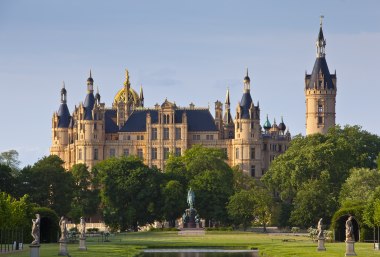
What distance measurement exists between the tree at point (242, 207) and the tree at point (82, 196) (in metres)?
17.9

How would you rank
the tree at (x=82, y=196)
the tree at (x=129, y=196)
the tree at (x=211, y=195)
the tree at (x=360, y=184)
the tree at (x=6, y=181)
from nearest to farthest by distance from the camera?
the tree at (x=6, y=181) < the tree at (x=360, y=184) < the tree at (x=129, y=196) < the tree at (x=211, y=195) < the tree at (x=82, y=196)

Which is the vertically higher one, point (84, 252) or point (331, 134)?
point (331, 134)

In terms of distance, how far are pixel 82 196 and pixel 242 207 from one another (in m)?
24.2

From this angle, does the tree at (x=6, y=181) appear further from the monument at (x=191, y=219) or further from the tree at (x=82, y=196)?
the tree at (x=82, y=196)

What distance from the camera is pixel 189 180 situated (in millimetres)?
161750

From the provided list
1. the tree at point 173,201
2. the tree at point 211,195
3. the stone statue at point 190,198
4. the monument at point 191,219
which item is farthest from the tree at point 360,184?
the tree at point 173,201

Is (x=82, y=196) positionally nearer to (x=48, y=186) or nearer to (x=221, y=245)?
(x=48, y=186)

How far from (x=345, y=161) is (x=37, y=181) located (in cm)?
3467

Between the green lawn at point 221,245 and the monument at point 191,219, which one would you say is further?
the monument at point 191,219

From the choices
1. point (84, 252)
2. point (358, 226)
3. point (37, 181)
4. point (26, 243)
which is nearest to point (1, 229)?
point (84, 252)

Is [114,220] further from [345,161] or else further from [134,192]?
[345,161]

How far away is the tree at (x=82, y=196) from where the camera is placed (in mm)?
154250

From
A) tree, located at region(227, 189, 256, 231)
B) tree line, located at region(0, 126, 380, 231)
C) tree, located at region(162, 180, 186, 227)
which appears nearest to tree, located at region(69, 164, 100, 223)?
tree line, located at region(0, 126, 380, 231)

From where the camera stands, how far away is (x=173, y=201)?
15112 cm
